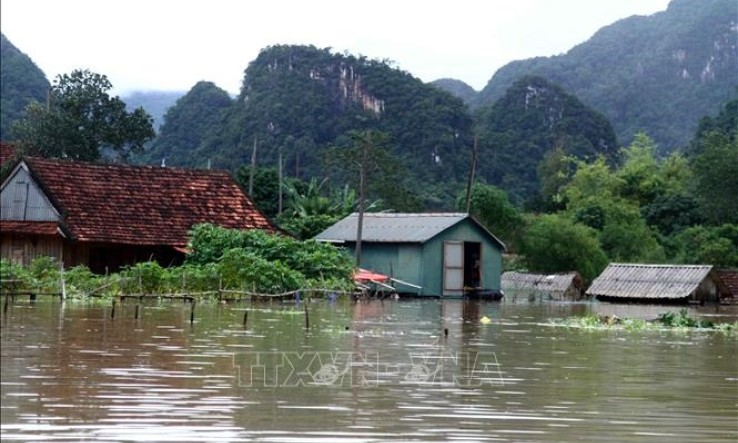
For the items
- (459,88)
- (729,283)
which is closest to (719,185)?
(729,283)

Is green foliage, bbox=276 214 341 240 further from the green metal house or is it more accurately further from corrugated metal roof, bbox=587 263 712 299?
corrugated metal roof, bbox=587 263 712 299

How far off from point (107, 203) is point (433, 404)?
26449 mm

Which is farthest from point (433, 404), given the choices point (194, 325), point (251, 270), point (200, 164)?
point (200, 164)

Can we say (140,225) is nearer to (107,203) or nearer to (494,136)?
(107,203)

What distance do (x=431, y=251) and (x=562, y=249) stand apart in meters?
7.00

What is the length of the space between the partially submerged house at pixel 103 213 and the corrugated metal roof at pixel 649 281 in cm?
1097

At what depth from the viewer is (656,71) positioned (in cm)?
12481

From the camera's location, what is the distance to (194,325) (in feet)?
72.4

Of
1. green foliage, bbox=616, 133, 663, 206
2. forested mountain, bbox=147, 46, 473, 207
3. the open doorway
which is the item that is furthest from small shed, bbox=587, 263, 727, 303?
forested mountain, bbox=147, 46, 473, 207

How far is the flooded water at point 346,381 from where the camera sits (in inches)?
428

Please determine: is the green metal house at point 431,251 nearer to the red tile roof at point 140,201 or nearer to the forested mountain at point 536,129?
the red tile roof at point 140,201

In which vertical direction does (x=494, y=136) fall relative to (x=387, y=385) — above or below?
above

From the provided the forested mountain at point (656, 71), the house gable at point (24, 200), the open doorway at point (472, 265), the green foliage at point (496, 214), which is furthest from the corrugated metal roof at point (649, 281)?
the forested mountain at point (656, 71)

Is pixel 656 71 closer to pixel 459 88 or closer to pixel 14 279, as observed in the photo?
pixel 459 88
